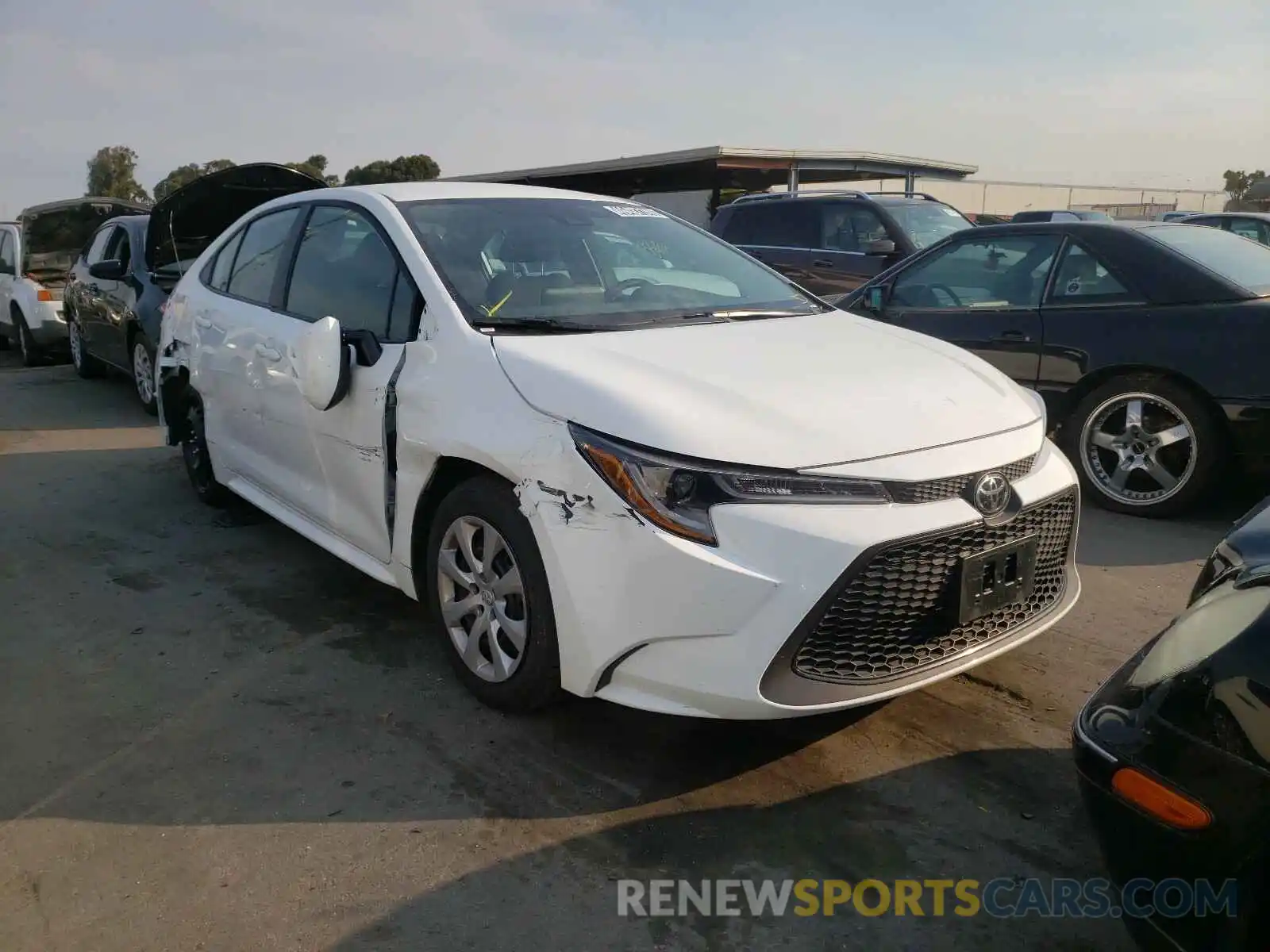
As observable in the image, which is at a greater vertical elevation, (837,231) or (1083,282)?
(837,231)

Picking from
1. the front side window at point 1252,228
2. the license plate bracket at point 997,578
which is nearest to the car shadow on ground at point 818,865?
the license plate bracket at point 997,578

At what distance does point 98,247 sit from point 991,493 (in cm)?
864

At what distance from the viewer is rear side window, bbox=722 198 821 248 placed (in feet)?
33.6

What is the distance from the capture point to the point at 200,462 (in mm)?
5359

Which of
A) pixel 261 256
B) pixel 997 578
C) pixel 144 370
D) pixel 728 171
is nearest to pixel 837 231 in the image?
pixel 144 370

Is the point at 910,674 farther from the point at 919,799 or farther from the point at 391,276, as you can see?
the point at 391,276

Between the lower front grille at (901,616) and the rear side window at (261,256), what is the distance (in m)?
3.06

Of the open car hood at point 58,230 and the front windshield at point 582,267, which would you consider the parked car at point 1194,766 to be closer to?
the front windshield at point 582,267

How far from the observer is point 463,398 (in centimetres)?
311

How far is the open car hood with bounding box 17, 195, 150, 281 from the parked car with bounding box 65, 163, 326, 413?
2.87 metres

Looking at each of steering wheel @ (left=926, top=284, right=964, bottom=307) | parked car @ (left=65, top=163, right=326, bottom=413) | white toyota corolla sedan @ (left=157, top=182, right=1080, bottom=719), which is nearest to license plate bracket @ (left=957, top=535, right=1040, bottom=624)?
white toyota corolla sedan @ (left=157, top=182, right=1080, bottom=719)

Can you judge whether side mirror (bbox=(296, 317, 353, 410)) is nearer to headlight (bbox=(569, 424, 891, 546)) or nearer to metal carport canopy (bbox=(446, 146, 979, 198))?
headlight (bbox=(569, 424, 891, 546))

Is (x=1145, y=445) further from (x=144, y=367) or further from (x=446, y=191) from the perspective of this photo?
(x=144, y=367)

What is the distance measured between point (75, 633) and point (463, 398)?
2.03 meters
